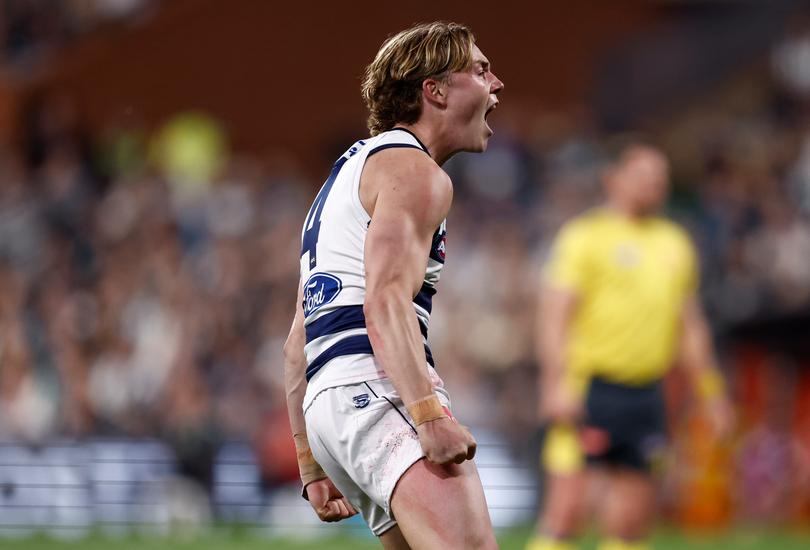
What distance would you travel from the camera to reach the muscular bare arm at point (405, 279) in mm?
4449

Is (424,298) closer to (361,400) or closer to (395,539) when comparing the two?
(361,400)

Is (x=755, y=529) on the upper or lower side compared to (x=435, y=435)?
lower

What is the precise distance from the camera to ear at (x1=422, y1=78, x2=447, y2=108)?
484 cm

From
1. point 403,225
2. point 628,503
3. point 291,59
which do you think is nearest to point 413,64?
point 403,225

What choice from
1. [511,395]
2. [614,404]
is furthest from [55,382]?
[614,404]

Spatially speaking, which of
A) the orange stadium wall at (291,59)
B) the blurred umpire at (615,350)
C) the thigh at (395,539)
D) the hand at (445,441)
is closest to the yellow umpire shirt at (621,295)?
the blurred umpire at (615,350)

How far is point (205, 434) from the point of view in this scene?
13453 mm

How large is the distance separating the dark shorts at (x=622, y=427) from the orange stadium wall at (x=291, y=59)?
965 cm

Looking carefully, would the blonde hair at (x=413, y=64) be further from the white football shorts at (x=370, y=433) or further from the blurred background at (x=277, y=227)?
the blurred background at (x=277, y=227)

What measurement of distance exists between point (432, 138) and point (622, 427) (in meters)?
Answer: 4.55

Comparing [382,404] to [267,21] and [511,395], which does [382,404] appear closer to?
[511,395]

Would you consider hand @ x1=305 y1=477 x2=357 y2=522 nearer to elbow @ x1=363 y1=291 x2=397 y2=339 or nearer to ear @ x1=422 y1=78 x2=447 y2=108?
elbow @ x1=363 y1=291 x2=397 y2=339

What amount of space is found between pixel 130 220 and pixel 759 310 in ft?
21.5

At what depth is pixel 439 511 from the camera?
4531 millimetres
